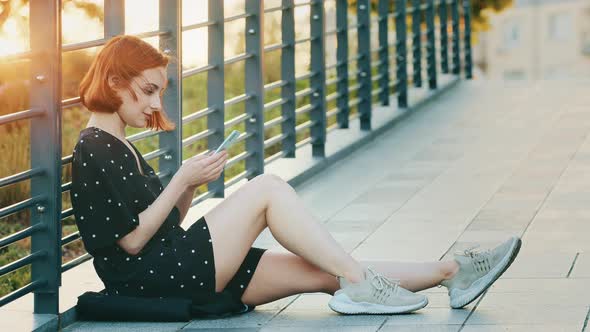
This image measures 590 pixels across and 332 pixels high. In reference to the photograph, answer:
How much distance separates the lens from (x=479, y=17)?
1002 inches

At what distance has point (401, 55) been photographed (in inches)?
547

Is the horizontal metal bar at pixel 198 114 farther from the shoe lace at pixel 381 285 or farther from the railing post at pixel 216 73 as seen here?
the shoe lace at pixel 381 285

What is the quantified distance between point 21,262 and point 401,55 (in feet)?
28.1

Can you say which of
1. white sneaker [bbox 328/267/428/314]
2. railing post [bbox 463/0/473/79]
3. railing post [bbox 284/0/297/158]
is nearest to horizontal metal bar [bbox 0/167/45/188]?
white sneaker [bbox 328/267/428/314]

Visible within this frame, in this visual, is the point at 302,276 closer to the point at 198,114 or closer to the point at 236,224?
the point at 236,224

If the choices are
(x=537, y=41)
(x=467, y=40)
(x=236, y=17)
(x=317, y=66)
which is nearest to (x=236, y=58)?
(x=236, y=17)

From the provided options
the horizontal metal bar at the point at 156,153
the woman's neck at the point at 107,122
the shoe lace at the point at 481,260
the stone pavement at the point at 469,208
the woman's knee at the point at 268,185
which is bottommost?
the stone pavement at the point at 469,208

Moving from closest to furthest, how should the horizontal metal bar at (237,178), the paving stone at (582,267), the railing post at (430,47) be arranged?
the paving stone at (582,267), the horizontal metal bar at (237,178), the railing post at (430,47)

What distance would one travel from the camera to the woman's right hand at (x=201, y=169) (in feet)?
18.4

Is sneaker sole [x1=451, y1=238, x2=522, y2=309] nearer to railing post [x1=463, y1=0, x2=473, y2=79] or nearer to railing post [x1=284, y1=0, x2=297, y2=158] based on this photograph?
railing post [x1=284, y1=0, x2=297, y2=158]

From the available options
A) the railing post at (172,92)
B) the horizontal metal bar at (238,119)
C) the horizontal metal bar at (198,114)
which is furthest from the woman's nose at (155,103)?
the horizontal metal bar at (238,119)

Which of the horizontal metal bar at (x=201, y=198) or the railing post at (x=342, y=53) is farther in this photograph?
the railing post at (x=342, y=53)

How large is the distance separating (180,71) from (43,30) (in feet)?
6.64

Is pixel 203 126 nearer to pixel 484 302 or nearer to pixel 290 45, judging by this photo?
pixel 290 45
